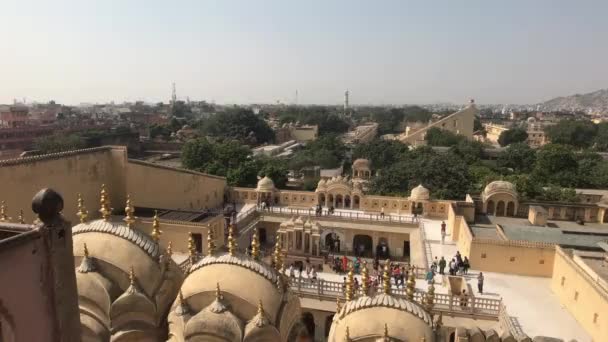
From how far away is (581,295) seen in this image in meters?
14.3

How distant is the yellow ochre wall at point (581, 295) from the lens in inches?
502

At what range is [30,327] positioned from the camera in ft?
13.6

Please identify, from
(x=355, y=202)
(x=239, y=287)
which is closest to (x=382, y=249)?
(x=355, y=202)

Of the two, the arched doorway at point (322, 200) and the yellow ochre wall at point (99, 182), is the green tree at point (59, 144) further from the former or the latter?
the arched doorway at point (322, 200)

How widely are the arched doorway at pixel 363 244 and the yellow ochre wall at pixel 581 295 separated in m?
10.4

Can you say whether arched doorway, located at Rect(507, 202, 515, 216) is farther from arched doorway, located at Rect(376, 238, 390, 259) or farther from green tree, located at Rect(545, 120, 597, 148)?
green tree, located at Rect(545, 120, 597, 148)

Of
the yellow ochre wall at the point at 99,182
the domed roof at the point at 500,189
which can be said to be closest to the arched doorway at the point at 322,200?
the yellow ochre wall at the point at 99,182

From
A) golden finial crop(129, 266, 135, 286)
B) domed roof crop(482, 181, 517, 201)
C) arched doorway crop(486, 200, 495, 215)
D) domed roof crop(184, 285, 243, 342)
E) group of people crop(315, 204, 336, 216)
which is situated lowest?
group of people crop(315, 204, 336, 216)

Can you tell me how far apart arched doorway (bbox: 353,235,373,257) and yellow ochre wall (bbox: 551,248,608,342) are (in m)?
10.4

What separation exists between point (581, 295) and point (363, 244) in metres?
12.9

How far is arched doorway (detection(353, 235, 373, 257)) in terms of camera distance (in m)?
25.6

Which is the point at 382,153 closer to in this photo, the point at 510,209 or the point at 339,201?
the point at 339,201

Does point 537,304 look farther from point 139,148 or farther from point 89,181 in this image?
point 139,148

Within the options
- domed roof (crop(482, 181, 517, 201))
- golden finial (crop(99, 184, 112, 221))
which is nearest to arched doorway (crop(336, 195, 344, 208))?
domed roof (crop(482, 181, 517, 201))
